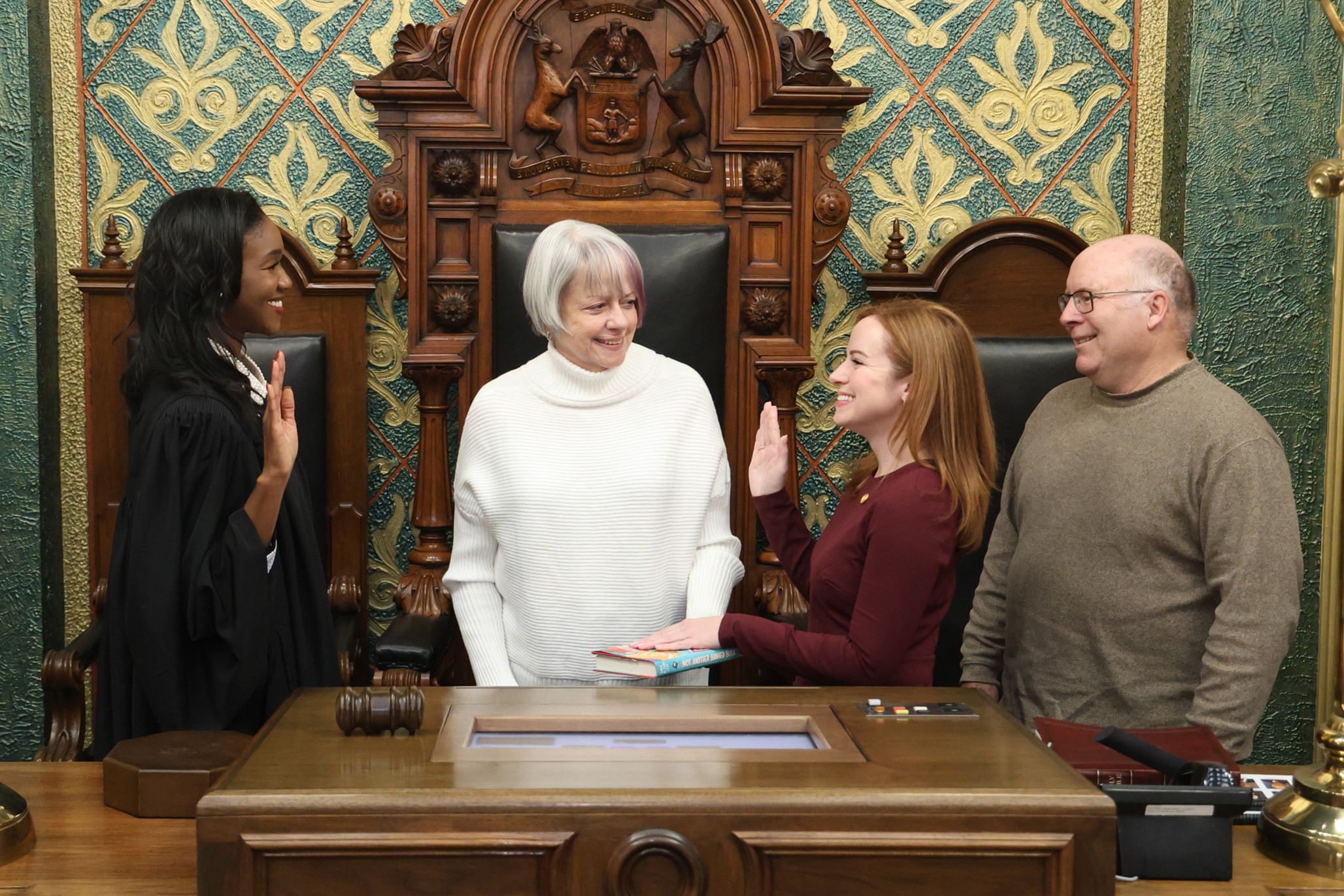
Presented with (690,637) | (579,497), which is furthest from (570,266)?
(690,637)

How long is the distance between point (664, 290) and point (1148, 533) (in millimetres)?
1422

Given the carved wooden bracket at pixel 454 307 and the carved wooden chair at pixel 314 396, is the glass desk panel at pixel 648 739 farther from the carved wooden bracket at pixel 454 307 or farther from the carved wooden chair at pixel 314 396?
the carved wooden bracket at pixel 454 307

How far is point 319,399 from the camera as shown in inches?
134

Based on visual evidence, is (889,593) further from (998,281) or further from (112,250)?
(112,250)

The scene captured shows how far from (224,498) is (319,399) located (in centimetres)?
81

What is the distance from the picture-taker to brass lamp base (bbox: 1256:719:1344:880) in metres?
1.54

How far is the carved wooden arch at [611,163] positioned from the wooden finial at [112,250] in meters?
0.70

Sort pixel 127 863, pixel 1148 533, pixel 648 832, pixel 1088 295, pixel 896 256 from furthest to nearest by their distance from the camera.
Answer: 1. pixel 896 256
2. pixel 1088 295
3. pixel 1148 533
4. pixel 127 863
5. pixel 648 832

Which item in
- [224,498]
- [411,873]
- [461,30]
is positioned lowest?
[411,873]

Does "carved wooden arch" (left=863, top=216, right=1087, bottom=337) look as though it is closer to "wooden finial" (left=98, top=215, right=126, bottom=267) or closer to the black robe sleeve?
the black robe sleeve

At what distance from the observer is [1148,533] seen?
246 centimetres

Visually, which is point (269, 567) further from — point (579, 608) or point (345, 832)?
point (345, 832)

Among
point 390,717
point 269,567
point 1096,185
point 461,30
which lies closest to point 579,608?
point 269,567

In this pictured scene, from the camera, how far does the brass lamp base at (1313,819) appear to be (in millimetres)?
1542
